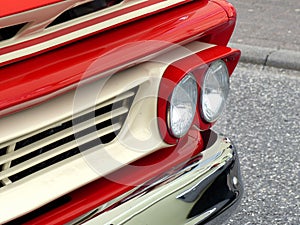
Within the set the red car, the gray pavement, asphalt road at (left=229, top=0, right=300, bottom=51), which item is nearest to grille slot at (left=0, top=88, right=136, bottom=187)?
the red car

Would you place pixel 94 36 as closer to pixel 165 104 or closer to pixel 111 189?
pixel 165 104

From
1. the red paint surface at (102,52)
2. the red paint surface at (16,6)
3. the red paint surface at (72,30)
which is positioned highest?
the red paint surface at (16,6)

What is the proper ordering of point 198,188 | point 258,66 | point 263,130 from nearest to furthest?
point 198,188
point 263,130
point 258,66

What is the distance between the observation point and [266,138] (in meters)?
4.09

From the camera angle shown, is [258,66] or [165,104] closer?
[165,104]

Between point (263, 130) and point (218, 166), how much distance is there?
1.89m

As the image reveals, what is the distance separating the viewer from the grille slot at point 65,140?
76.0 inches

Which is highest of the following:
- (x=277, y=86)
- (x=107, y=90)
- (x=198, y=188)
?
(x=107, y=90)

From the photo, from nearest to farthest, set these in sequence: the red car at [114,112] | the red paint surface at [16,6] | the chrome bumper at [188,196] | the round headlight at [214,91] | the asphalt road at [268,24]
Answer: the red paint surface at [16,6] < the red car at [114,112] < the chrome bumper at [188,196] < the round headlight at [214,91] < the asphalt road at [268,24]

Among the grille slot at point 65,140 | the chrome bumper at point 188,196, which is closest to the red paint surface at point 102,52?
the grille slot at point 65,140

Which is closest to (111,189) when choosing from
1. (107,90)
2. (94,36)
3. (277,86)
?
(107,90)

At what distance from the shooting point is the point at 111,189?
2127mm

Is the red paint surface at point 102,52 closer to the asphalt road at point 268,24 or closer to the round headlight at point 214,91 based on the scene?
the round headlight at point 214,91

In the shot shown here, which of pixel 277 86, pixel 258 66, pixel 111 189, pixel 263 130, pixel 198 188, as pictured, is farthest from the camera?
pixel 258 66
